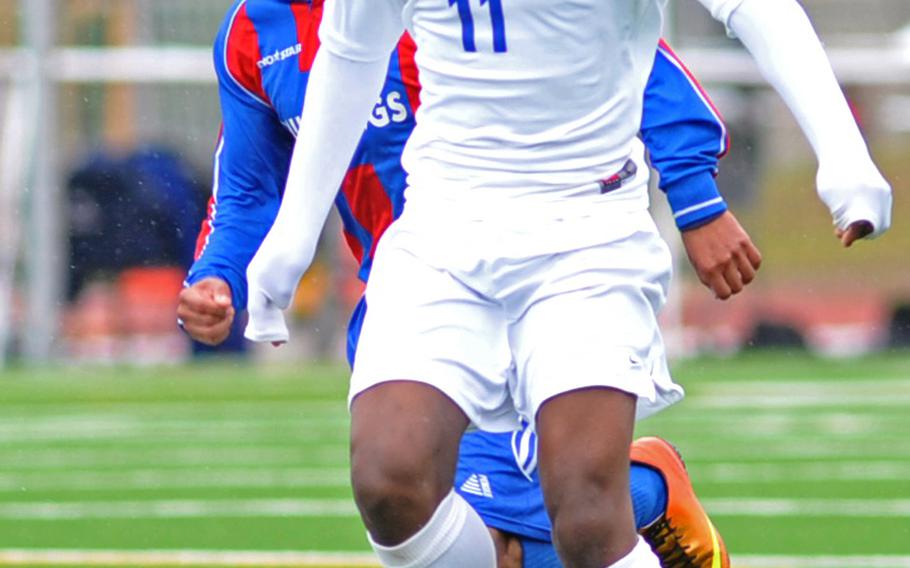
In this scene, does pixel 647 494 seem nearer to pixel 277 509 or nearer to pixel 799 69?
pixel 799 69

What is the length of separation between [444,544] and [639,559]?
0.36 m

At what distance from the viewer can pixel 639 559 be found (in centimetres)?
352

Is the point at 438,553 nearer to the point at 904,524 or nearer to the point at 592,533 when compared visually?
the point at 592,533

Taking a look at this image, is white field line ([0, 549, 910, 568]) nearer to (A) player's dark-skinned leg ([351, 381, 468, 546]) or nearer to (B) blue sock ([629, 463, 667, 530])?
(B) blue sock ([629, 463, 667, 530])

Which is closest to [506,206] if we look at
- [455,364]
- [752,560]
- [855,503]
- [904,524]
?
[455,364]

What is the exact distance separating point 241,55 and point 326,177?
2.04 ft

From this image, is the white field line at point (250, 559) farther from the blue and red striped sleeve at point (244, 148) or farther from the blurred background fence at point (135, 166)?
the blurred background fence at point (135, 166)

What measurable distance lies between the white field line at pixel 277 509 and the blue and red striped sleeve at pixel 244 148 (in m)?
3.04

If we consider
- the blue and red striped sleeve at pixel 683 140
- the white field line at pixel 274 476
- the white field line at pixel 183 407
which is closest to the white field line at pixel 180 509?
the white field line at pixel 274 476

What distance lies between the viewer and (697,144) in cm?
377

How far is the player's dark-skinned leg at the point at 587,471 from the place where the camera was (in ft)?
11.3

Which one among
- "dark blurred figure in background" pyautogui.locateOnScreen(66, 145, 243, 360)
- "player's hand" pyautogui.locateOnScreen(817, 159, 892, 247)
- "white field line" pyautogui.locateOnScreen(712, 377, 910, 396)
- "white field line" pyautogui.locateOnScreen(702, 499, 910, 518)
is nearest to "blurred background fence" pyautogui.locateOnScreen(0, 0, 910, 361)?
"dark blurred figure in background" pyautogui.locateOnScreen(66, 145, 243, 360)

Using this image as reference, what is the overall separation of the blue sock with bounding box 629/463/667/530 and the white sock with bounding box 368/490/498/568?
0.79m

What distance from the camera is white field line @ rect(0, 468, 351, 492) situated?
27.1 ft
